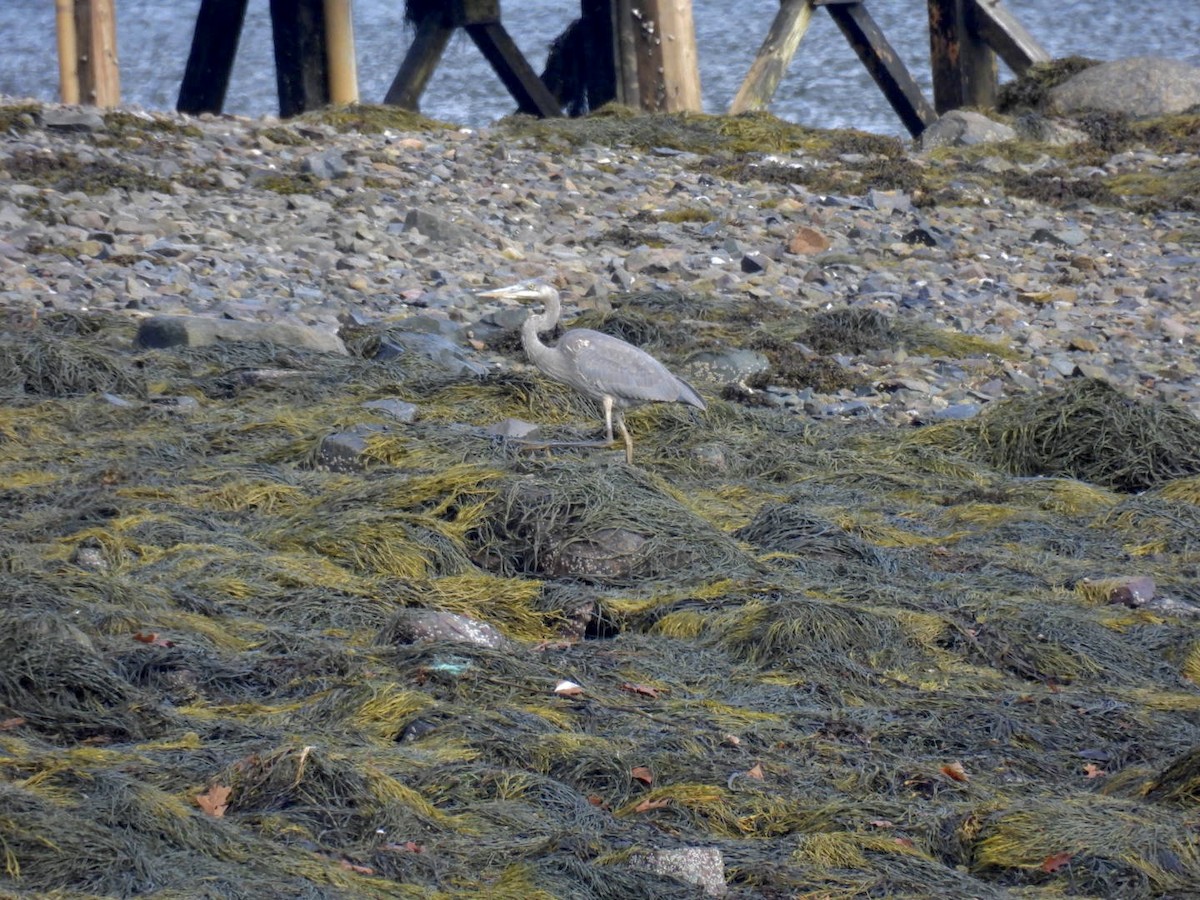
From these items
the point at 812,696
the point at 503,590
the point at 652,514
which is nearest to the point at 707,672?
the point at 812,696

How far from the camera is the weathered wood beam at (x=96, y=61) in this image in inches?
524

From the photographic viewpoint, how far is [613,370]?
24.2 ft

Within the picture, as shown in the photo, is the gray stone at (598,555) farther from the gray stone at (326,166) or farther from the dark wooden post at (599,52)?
the dark wooden post at (599,52)

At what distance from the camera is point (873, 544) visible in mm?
6477

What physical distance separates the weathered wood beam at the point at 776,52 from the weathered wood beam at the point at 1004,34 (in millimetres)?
1503

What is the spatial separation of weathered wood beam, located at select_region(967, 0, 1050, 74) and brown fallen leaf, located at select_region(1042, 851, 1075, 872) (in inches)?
494

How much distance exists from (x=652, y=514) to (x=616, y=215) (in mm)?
5973

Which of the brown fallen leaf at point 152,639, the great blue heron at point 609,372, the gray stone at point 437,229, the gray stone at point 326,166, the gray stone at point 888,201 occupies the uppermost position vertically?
the gray stone at point 326,166

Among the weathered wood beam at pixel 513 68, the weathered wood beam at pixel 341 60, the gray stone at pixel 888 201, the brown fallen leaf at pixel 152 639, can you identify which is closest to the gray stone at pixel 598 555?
the brown fallen leaf at pixel 152 639

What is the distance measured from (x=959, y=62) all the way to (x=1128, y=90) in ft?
5.00

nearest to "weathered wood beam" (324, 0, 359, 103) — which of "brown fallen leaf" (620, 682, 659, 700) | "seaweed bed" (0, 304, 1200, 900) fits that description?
"seaweed bed" (0, 304, 1200, 900)

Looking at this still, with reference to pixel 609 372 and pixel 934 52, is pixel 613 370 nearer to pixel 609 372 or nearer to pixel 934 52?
pixel 609 372

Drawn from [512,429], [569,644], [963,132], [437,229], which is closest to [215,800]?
[569,644]

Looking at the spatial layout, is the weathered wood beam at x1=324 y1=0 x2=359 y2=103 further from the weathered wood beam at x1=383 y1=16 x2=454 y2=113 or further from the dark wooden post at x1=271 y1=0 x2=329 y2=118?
the weathered wood beam at x1=383 y1=16 x2=454 y2=113
